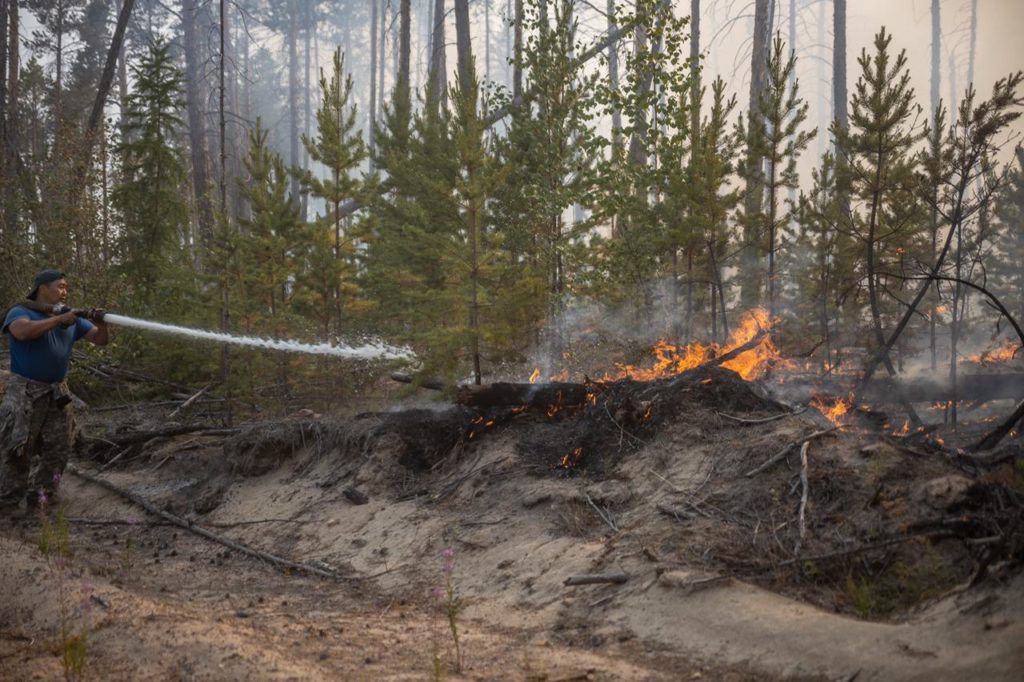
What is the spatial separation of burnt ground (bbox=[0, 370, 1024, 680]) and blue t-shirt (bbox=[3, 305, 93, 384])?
1.67 meters

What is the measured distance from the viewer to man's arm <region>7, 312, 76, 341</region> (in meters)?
7.75

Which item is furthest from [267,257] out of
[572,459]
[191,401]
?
[572,459]

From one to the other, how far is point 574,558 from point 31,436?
642 centimetres

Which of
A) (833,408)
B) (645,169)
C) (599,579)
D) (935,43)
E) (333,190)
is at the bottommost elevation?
(599,579)

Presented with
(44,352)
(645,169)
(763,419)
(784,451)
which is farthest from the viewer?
(645,169)

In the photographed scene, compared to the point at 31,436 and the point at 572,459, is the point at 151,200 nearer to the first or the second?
the point at 31,436

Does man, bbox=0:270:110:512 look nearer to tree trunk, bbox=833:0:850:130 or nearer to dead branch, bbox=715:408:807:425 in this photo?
dead branch, bbox=715:408:807:425

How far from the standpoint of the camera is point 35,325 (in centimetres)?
780

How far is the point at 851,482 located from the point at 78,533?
7.61m

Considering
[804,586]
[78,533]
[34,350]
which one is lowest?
[78,533]

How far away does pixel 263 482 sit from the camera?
29.9 feet

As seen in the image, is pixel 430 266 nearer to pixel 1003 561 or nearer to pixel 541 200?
pixel 541 200

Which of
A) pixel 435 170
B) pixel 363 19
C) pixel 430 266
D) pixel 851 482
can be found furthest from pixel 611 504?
pixel 363 19

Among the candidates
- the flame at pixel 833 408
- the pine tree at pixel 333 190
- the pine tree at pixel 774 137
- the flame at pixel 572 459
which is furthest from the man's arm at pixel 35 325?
the pine tree at pixel 774 137
